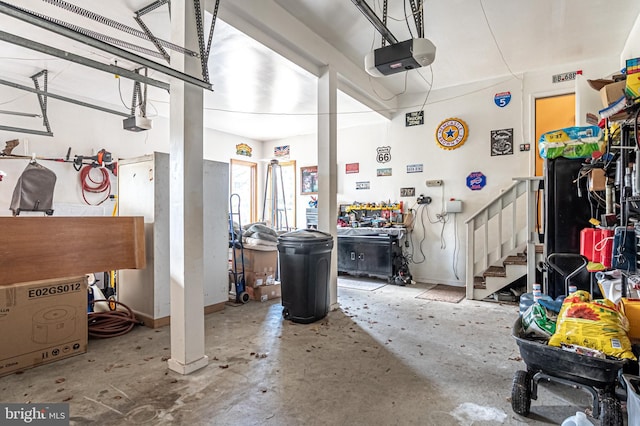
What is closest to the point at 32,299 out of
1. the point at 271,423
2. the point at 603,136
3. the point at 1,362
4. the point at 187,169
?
the point at 1,362

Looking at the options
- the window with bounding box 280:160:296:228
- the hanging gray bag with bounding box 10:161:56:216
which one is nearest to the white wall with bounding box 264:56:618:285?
the window with bounding box 280:160:296:228

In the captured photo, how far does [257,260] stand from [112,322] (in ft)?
6.07

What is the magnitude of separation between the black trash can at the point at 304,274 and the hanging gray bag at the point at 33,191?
3.06 meters

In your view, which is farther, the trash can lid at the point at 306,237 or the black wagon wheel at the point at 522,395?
the trash can lid at the point at 306,237

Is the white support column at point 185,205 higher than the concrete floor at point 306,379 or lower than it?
higher

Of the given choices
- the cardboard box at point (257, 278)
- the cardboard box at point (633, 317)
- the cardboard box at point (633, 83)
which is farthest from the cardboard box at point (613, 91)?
the cardboard box at point (257, 278)

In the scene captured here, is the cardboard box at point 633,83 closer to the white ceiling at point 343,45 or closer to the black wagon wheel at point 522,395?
the white ceiling at point 343,45

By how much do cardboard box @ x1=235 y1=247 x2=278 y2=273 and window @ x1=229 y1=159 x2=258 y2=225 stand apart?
376cm

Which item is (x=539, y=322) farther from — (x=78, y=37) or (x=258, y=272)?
(x=258, y=272)

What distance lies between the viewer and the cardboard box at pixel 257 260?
4.80 m

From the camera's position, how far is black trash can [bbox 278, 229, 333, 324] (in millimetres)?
3775

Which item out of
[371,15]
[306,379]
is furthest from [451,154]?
[306,379]

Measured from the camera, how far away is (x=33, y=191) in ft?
13.7

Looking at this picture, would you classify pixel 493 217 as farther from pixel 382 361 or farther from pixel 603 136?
pixel 382 361
